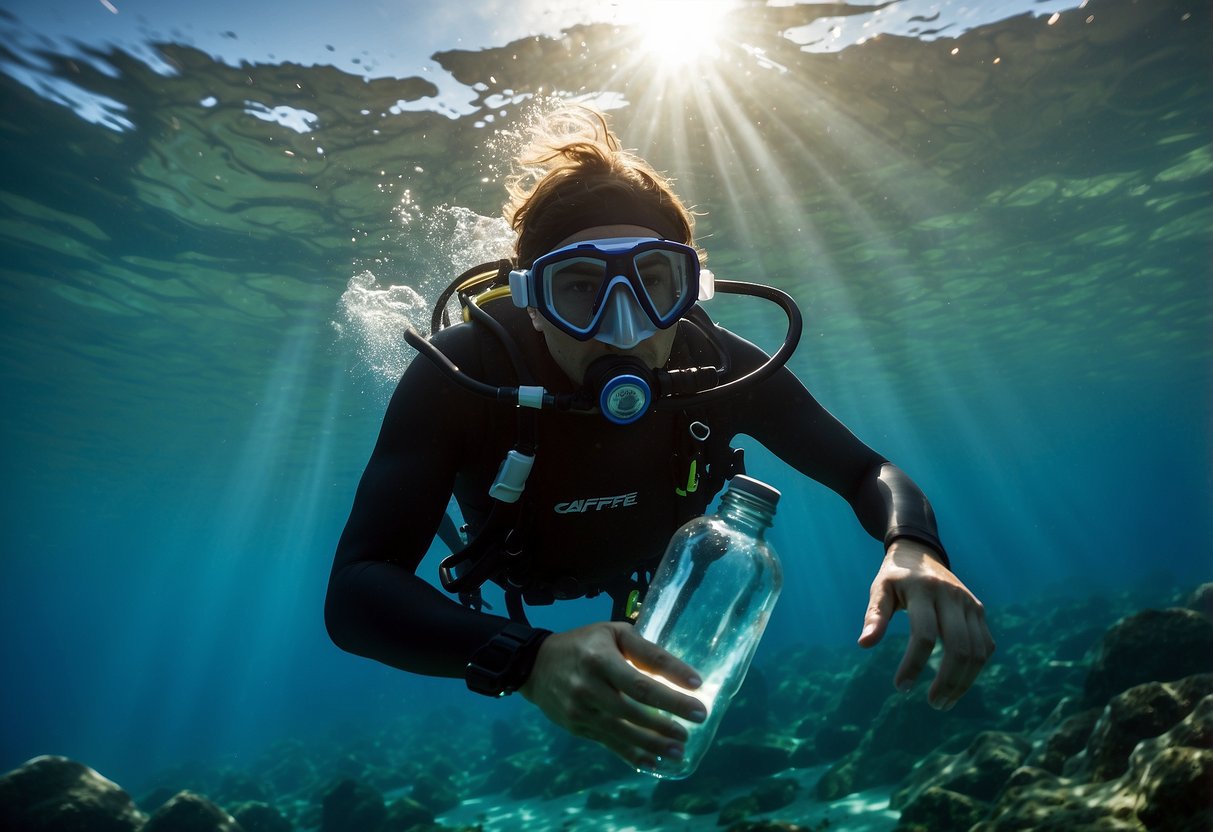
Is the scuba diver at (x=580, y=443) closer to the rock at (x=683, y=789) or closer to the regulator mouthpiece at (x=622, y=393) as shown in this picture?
the regulator mouthpiece at (x=622, y=393)

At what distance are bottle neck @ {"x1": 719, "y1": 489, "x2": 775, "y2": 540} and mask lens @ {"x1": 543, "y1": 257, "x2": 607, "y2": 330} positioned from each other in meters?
1.02

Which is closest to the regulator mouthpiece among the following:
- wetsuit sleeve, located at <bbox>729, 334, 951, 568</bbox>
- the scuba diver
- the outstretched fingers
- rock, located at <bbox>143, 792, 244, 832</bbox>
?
the scuba diver

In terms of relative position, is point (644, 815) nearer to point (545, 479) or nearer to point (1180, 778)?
point (1180, 778)

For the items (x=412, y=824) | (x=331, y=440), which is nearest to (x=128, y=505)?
(x=331, y=440)

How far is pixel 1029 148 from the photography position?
44.7 ft

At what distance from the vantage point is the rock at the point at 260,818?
47.8 ft

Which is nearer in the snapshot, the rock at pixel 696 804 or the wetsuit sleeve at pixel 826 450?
the wetsuit sleeve at pixel 826 450

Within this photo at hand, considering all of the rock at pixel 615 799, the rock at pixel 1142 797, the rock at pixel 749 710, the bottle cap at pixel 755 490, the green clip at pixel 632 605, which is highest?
the bottle cap at pixel 755 490

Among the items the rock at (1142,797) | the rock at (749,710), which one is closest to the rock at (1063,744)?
the rock at (1142,797)

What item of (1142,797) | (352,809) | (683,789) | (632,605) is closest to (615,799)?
(683,789)

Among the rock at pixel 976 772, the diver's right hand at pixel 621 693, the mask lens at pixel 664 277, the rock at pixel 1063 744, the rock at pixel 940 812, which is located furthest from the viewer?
the rock at pixel 976 772

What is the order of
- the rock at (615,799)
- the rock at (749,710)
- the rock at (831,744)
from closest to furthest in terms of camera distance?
the rock at (615,799)
the rock at (831,744)
the rock at (749,710)

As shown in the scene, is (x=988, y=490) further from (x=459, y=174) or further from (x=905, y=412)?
(x=459, y=174)

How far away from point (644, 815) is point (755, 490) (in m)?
10.7
